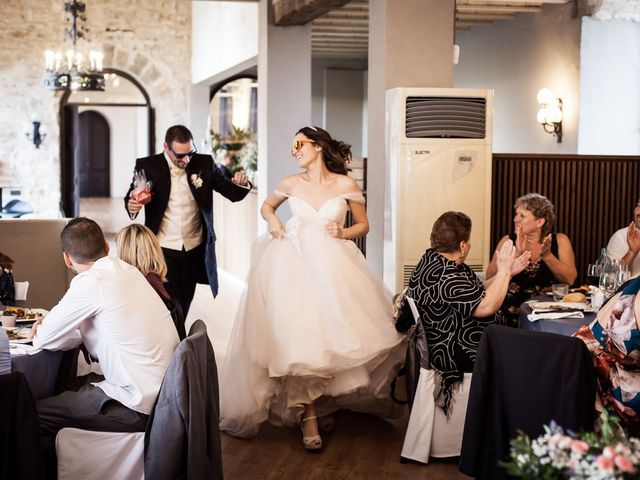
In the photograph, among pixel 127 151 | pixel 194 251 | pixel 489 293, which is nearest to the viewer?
pixel 489 293

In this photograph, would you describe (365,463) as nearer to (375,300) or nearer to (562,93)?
(375,300)

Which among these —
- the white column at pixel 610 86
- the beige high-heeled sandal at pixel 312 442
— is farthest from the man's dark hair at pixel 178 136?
the white column at pixel 610 86

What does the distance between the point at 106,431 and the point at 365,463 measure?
154 cm

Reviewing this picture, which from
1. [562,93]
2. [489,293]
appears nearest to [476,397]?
[489,293]

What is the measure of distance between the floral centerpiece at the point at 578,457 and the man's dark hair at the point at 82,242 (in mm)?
2149

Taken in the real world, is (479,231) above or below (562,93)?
below

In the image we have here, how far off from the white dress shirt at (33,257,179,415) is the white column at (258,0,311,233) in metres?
5.85

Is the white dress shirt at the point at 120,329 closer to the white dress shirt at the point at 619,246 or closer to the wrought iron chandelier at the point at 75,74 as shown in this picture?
the white dress shirt at the point at 619,246

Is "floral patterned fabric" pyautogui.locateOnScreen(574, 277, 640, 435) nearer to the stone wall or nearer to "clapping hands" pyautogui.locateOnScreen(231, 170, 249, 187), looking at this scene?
"clapping hands" pyautogui.locateOnScreen(231, 170, 249, 187)

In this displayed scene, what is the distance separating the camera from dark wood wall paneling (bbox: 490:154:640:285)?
707 cm

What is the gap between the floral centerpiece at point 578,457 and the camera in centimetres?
185

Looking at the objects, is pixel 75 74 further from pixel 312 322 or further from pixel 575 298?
pixel 575 298

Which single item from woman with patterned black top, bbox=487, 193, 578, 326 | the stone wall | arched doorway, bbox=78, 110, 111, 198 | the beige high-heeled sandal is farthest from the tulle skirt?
arched doorway, bbox=78, 110, 111, 198

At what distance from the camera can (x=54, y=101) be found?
15.8m
